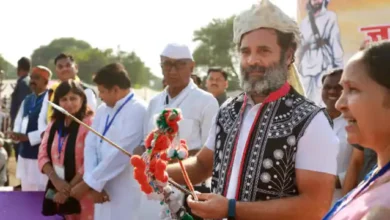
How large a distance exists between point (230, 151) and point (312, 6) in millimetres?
3543

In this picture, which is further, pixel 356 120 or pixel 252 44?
pixel 252 44

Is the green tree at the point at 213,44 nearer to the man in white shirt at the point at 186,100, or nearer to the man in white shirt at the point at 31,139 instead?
the man in white shirt at the point at 31,139

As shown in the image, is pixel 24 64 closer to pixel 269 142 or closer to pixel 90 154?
pixel 90 154

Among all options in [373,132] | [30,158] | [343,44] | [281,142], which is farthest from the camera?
[30,158]

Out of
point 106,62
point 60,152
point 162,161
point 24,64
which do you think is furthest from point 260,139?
point 106,62

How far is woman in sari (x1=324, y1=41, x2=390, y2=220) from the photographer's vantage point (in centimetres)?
158

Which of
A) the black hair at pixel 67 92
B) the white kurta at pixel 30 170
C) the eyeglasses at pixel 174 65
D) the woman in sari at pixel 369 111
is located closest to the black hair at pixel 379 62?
the woman in sari at pixel 369 111

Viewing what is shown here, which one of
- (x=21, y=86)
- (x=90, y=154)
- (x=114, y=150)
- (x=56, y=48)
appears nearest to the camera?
(x=114, y=150)

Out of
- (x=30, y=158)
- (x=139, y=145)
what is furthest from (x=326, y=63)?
(x=30, y=158)

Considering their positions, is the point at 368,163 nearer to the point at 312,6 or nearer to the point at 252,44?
the point at 252,44

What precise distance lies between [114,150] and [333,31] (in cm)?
221

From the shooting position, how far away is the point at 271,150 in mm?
2338

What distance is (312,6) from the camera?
570 cm

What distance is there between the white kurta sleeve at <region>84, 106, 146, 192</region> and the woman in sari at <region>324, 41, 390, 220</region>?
3.28 m
